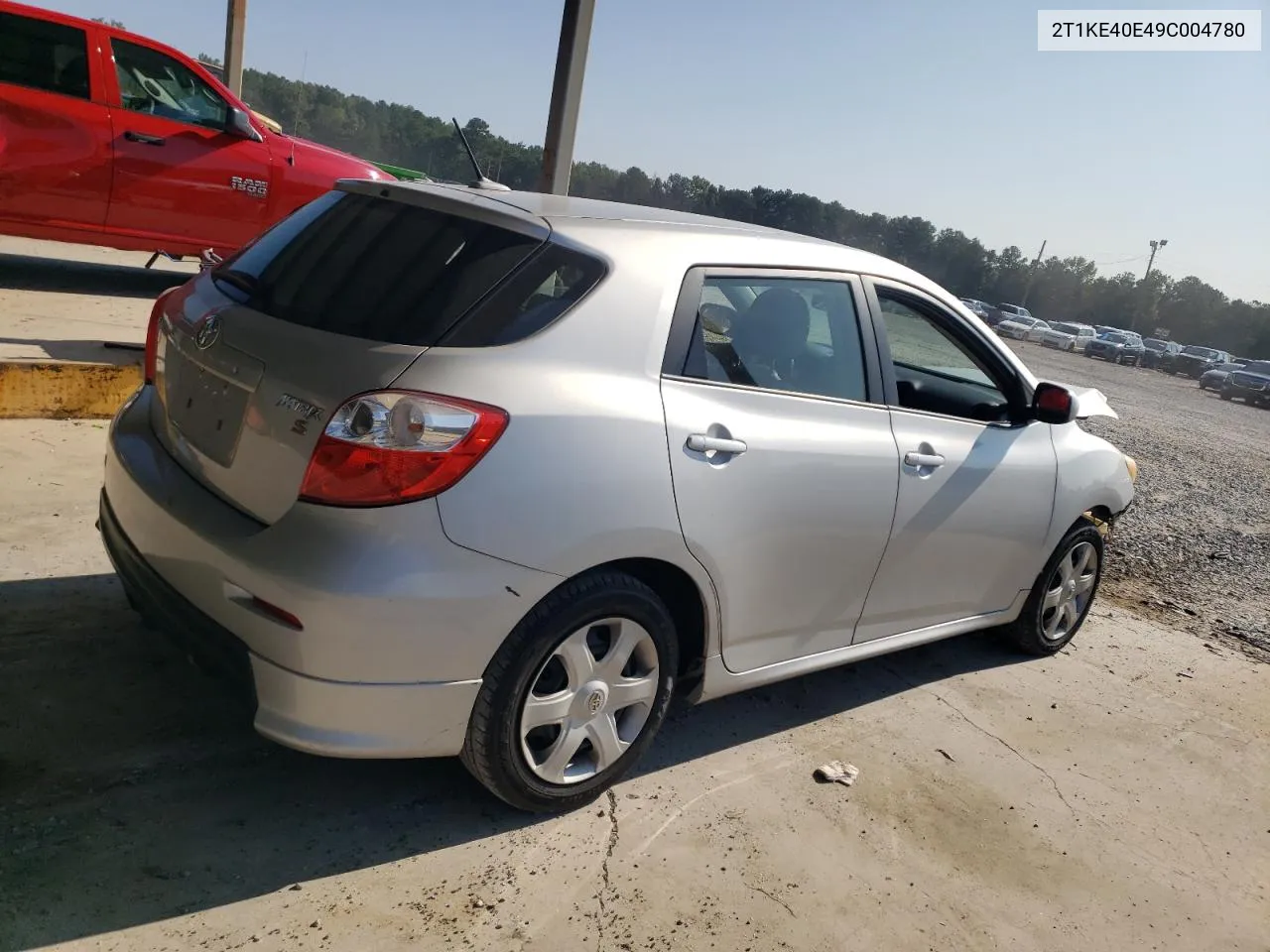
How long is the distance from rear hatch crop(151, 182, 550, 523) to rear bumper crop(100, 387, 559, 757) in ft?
0.46

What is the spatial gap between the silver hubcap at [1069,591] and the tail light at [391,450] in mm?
3242

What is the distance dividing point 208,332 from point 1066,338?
55.9 metres

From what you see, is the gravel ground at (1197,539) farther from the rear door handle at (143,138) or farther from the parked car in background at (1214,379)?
the parked car in background at (1214,379)

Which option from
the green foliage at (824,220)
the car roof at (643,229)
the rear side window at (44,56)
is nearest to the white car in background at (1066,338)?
the green foliage at (824,220)

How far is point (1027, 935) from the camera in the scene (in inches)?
118

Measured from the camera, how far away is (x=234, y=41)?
1244 centimetres

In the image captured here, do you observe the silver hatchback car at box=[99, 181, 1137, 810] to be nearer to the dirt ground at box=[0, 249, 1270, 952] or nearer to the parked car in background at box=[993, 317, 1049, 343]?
the dirt ground at box=[0, 249, 1270, 952]

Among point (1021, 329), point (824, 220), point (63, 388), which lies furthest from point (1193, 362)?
point (63, 388)

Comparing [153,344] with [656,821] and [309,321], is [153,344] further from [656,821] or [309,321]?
[656,821]

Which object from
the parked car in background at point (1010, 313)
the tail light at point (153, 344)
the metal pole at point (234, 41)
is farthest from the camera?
the parked car in background at point (1010, 313)

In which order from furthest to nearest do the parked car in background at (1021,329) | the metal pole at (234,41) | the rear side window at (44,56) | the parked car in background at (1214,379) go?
1. the parked car in background at (1021,329)
2. the parked car in background at (1214,379)
3. the metal pole at (234,41)
4. the rear side window at (44,56)

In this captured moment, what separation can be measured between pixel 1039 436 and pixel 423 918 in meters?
3.14

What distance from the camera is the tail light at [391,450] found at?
8.32ft

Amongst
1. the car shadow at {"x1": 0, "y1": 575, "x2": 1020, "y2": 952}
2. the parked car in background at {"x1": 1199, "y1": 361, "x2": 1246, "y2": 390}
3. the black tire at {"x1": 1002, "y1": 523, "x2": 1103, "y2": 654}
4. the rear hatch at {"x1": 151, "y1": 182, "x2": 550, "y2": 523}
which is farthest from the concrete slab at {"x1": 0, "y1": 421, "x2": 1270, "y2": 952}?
the parked car in background at {"x1": 1199, "y1": 361, "x2": 1246, "y2": 390}
